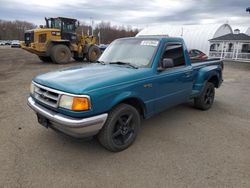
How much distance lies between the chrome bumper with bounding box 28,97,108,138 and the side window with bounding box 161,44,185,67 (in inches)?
74.5

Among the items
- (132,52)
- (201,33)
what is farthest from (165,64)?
(201,33)

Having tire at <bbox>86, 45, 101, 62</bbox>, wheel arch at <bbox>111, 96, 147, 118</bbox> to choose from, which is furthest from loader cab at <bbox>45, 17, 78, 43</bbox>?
wheel arch at <bbox>111, 96, 147, 118</bbox>

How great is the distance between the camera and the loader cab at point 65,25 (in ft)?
52.2

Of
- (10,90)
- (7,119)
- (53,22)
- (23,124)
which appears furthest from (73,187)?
(53,22)

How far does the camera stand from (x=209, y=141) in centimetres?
382

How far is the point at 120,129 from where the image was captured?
344 cm

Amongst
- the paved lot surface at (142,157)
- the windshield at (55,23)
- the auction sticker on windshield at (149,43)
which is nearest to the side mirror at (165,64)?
the auction sticker on windshield at (149,43)

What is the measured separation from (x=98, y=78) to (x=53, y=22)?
49.1ft

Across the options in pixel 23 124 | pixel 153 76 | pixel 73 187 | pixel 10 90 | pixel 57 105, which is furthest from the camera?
pixel 10 90

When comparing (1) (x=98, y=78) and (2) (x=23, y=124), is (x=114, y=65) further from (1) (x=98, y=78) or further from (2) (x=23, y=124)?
(2) (x=23, y=124)

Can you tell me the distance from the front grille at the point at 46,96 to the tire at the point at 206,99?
373 centimetres

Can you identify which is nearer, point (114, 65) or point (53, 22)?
point (114, 65)

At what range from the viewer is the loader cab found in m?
15.9

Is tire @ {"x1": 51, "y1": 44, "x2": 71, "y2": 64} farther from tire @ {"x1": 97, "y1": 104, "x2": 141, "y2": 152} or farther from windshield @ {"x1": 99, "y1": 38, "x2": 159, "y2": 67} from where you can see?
tire @ {"x1": 97, "y1": 104, "x2": 141, "y2": 152}
